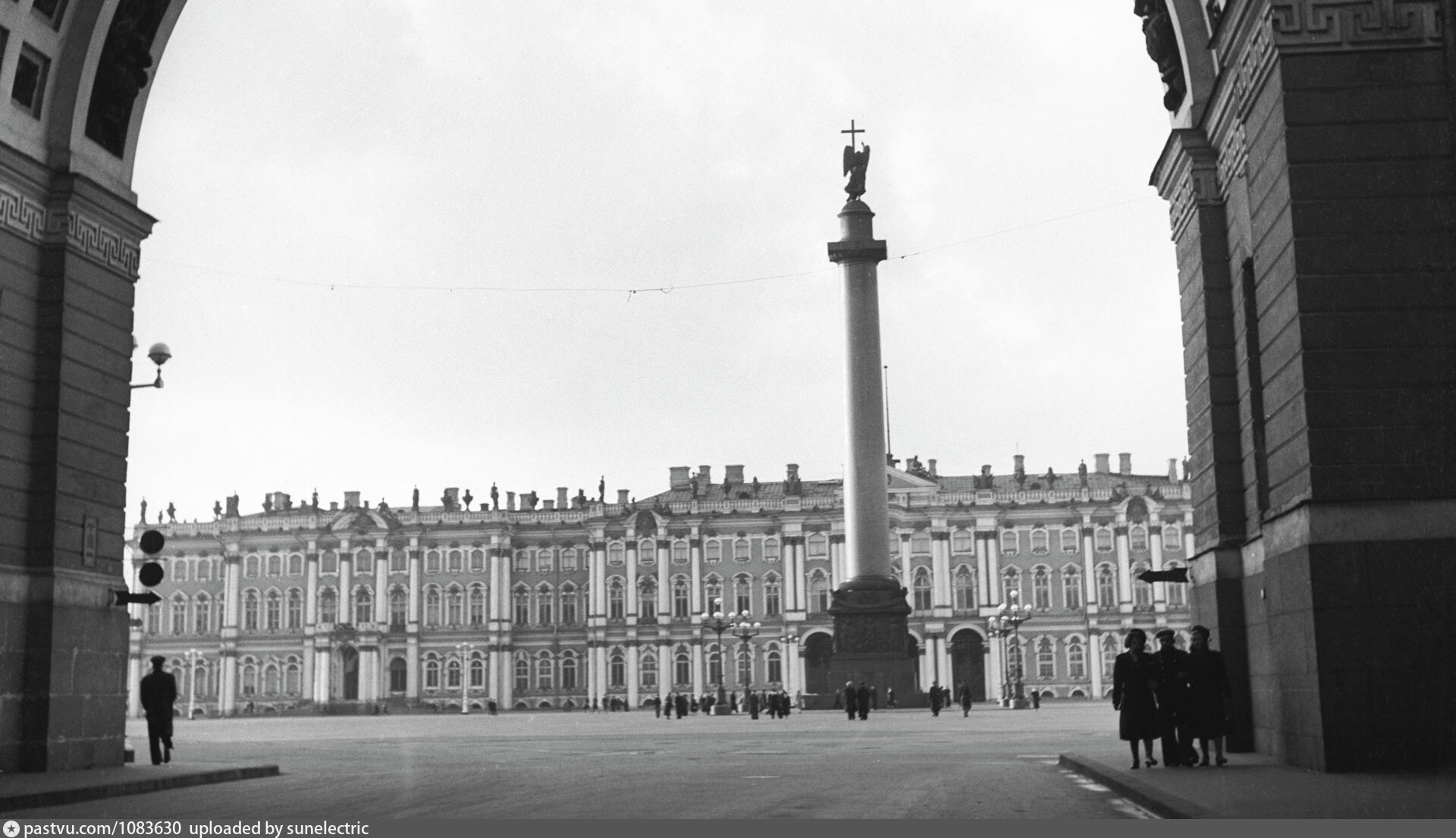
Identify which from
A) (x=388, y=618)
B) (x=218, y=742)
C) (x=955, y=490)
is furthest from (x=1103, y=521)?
(x=218, y=742)

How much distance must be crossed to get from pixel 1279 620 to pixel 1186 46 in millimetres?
8272

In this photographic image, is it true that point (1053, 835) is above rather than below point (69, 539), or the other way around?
below

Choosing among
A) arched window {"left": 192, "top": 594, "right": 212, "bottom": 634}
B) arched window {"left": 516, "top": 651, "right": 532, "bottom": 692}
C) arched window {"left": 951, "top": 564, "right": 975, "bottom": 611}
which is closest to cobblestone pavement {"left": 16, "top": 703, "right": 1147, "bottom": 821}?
arched window {"left": 951, "top": 564, "right": 975, "bottom": 611}

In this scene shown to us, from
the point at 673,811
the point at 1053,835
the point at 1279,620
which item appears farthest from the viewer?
the point at 1279,620

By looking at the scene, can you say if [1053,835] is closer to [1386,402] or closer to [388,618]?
[1386,402]

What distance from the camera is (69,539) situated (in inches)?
890

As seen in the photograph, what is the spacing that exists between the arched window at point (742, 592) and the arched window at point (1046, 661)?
807 inches

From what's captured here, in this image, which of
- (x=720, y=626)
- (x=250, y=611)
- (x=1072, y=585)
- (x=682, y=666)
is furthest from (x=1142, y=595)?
(x=250, y=611)

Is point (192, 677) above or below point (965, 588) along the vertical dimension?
below

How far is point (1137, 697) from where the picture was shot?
68.7 feet

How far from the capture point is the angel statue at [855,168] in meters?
68.9

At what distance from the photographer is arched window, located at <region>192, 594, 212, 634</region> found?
127 metres

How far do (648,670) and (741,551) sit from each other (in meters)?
10.8

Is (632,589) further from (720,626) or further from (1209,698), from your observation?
(1209,698)
